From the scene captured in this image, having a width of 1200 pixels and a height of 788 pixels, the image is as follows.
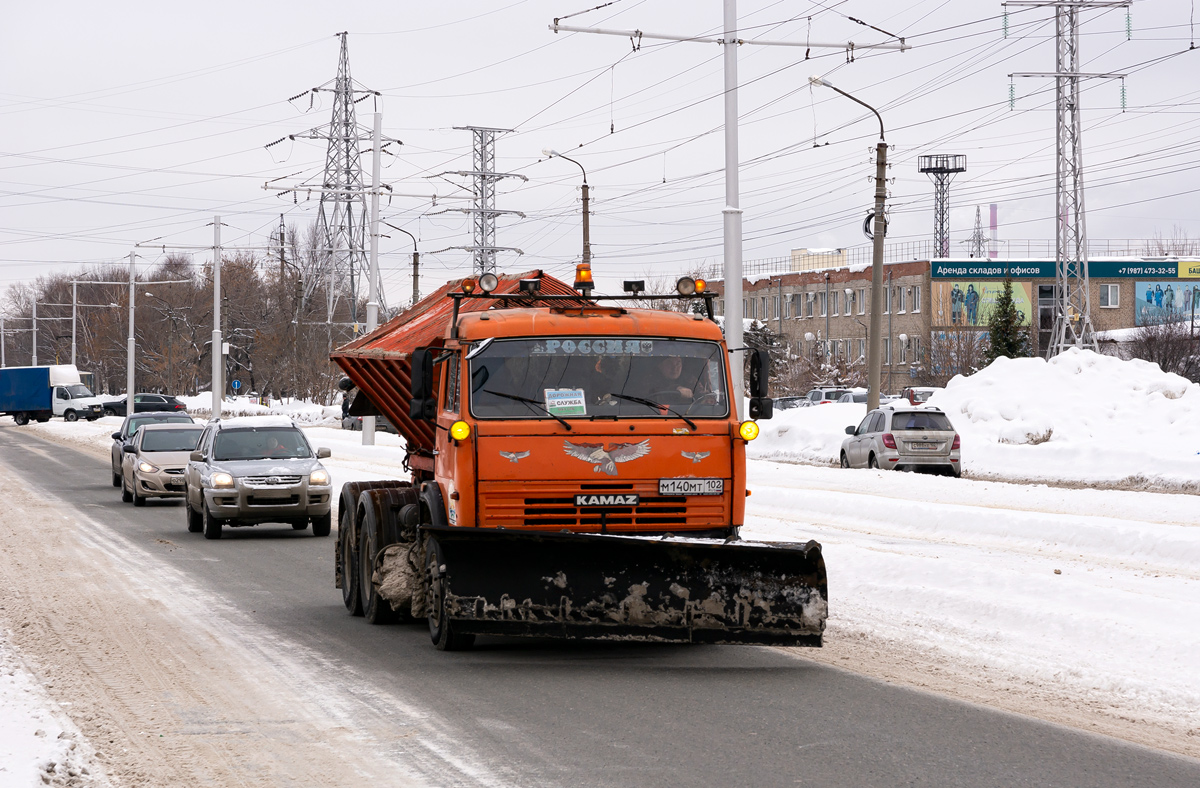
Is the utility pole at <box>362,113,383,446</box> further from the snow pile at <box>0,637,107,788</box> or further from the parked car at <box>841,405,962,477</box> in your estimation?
the snow pile at <box>0,637,107,788</box>

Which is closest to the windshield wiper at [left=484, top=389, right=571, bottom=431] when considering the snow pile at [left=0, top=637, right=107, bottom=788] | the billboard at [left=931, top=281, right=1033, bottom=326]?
the snow pile at [left=0, top=637, right=107, bottom=788]

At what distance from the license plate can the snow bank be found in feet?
70.2

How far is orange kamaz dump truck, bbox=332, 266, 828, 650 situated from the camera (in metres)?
9.20

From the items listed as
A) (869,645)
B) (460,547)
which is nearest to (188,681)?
(460,547)

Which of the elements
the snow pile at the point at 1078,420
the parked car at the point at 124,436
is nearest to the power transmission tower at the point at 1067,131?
the snow pile at the point at 1078,420

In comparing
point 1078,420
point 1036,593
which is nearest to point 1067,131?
point 1078,420

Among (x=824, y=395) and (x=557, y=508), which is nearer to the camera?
(x=557, y=508)

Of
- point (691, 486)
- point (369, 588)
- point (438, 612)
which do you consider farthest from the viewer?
point (369, 588)

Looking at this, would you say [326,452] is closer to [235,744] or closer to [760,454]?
[235,744]

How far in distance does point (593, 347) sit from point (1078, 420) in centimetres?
3053

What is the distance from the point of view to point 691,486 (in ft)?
31.3

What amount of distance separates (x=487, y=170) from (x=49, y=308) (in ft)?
308

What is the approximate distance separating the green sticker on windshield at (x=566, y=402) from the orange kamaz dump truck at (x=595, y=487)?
1 centimetres

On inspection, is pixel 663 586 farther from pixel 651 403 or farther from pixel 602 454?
pixel 651 403
